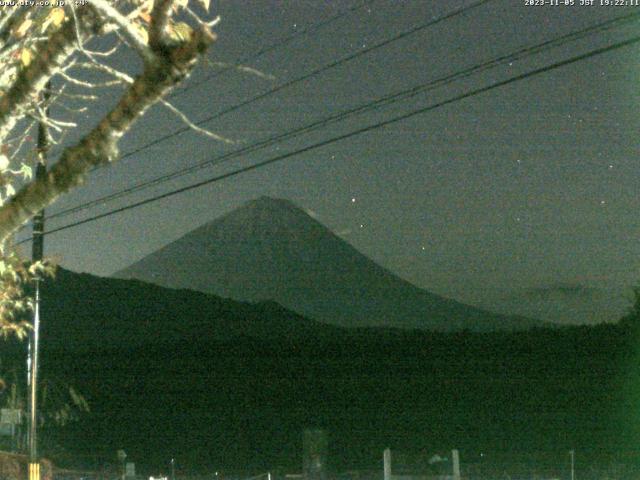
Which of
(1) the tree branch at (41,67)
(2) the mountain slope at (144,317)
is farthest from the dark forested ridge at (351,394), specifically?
(1) the tree branch at (41,67)

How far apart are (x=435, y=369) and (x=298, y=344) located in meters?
11.0

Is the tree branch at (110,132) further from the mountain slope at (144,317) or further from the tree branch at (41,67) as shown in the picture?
the mountain slope at (144,317)

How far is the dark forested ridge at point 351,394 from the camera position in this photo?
125ft

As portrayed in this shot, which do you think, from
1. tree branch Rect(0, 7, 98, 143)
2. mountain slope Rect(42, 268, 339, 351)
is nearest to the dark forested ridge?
mountain slope Rect(42, 268, 339, 351)

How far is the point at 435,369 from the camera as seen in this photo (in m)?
A: 45.7

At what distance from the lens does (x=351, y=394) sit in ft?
148

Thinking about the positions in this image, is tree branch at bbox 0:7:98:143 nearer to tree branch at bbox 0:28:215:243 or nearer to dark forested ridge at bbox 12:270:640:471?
tree branch at bbox 0:28:215:243

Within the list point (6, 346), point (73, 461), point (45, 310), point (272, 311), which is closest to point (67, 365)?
point (6, 346)

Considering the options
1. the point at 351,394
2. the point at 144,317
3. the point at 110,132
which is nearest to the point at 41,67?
the point at 110,132

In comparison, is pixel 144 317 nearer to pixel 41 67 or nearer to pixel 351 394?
pixel 351 394

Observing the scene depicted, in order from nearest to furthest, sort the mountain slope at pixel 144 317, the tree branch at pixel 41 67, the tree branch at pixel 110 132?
the tree branch at pixel 110 132 → the tree branch at pixel 41 67 → the mountain slope at pixel 144 317

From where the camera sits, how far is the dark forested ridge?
1496 inches

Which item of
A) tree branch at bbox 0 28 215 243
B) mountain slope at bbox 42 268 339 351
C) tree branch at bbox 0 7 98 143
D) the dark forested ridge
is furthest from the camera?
mountain slope at bbox 42 268 339 351

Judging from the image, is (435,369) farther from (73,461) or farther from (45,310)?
(45,310)
